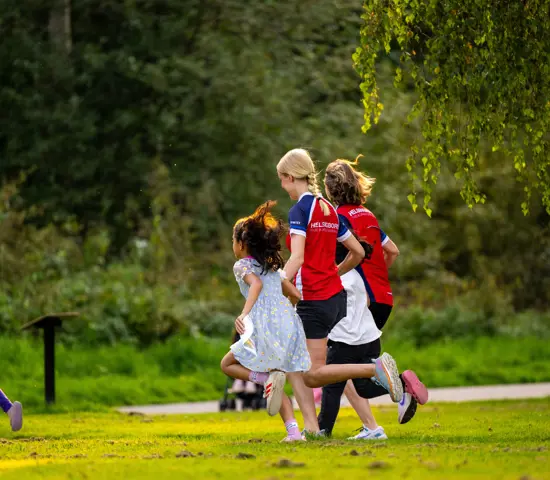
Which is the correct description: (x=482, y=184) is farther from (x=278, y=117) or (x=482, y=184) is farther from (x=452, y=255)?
(x=278, y=117)

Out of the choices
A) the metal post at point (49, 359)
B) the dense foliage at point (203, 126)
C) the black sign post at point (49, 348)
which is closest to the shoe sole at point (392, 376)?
the black sign post at point (49, 348)

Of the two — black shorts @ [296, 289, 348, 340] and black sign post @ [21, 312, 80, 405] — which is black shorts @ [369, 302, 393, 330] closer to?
black shorts @ [296, 289, 348, 340]

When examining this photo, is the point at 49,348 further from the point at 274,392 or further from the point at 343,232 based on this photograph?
the point at 274,392

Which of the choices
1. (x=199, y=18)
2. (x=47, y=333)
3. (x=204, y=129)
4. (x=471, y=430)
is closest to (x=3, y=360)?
(x=47, y=333)

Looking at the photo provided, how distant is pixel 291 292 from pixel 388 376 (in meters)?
0.92

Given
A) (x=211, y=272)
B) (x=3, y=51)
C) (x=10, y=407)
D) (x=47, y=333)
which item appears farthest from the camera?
(x=3, y=51)

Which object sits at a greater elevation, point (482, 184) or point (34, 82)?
point (34, 82)

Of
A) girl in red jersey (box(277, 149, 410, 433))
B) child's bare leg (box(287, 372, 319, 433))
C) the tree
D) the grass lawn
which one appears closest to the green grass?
the grass lawn

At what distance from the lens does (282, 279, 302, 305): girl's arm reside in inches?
333

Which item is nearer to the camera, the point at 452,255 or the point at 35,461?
the point at 35,461

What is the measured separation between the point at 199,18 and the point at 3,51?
414 centimetres

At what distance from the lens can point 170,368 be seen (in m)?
17.2

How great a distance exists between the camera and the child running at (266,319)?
334 inches

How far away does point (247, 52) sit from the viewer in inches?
1013
